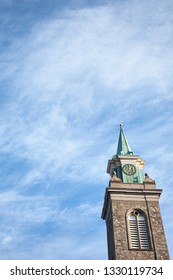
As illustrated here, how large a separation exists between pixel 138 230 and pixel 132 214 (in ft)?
5.16

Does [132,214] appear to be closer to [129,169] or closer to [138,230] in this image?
[138,230]

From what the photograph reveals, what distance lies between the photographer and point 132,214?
3172 cm

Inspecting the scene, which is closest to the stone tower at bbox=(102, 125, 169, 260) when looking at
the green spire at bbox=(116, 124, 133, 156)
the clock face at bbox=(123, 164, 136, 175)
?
the clock face at bbox=(123, 164, 136, 175)

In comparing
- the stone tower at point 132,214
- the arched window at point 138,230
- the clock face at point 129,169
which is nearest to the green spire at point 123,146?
the stone tower at point 132,214

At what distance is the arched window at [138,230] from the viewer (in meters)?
29.8

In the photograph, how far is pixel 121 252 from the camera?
29.0 metres

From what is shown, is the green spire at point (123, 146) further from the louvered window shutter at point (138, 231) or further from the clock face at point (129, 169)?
the louvered window shutter at point (138, 231)

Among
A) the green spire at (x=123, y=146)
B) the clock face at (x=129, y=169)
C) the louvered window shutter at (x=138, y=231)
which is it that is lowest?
the louvered window shutter at (x=138, y=231)
